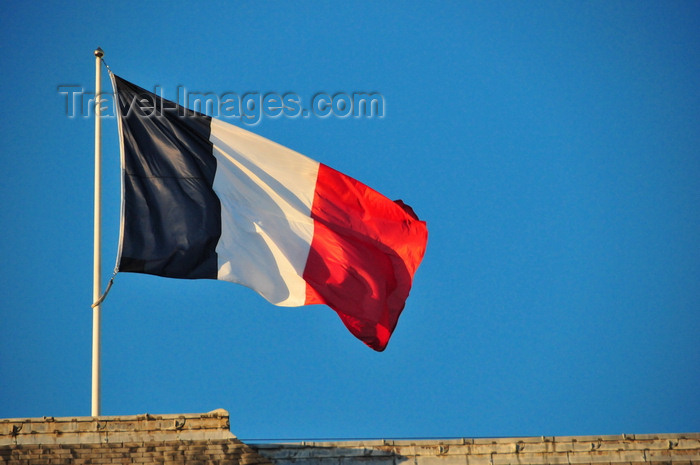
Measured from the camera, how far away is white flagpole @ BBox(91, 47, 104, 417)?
18016mm

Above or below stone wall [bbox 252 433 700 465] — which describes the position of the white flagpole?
above

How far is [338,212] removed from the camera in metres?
20.8

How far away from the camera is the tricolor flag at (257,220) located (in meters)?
19.3

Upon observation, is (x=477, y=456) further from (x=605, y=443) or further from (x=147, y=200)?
(x=147, y=200)

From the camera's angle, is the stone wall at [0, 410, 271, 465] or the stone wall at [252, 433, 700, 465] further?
the stone wall at [252, 433, 700, 465]

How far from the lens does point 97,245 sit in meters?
18.7

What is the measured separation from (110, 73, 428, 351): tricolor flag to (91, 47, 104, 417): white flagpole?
0.44 meters

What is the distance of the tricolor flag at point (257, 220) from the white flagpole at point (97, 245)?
443 mm

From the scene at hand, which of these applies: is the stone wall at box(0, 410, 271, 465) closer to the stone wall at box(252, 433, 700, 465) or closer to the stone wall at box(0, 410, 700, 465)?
the stone wall at box(0, 410, 700, 465)

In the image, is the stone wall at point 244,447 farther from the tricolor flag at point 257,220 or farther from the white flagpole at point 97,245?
the tricolor flag at point 257,220

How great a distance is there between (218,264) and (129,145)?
9.46 ft

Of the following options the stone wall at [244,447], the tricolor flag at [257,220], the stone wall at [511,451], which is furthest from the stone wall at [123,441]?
the tricolor flag at [257,220]

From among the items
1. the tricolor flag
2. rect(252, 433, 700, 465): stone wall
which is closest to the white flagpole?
the tricolor flag

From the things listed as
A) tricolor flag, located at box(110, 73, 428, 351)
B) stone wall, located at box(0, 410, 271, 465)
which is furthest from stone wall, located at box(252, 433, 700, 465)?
tricolor flag, located at box(110, 73, 428, 351)
